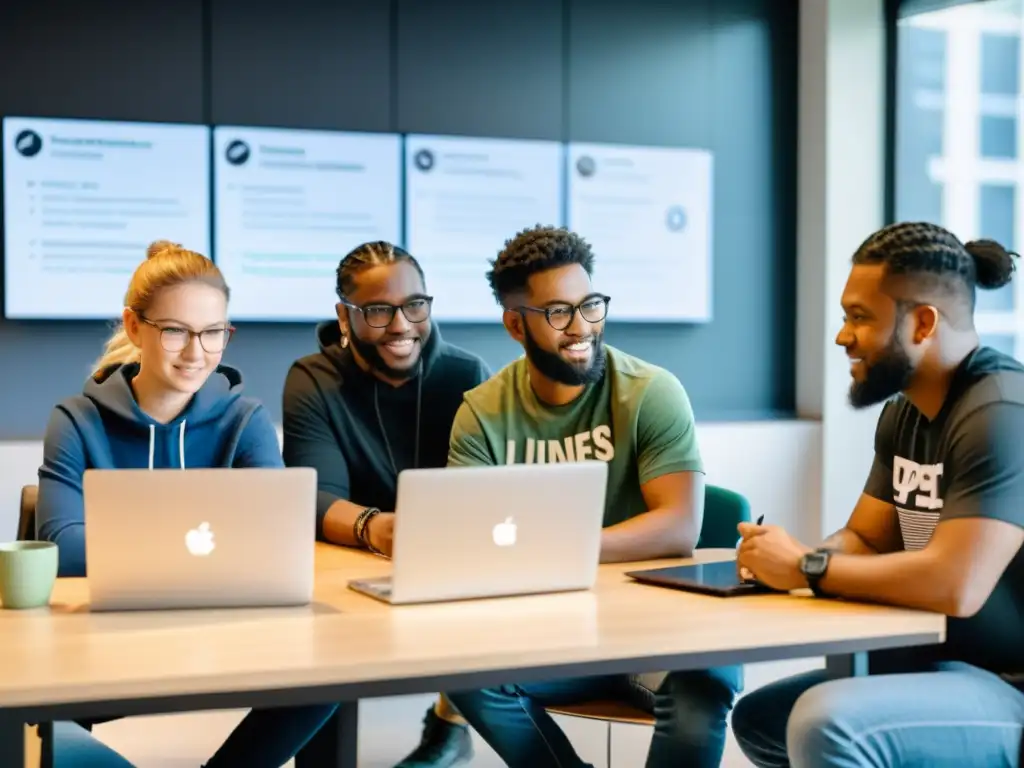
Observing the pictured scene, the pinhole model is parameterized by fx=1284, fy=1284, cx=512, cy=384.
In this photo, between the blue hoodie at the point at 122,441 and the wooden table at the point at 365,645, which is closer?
the wooden table at the point at 365,645

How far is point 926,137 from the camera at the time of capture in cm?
544

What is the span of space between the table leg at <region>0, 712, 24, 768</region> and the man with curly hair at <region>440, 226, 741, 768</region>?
94 cm

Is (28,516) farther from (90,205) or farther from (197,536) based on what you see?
(90,205)

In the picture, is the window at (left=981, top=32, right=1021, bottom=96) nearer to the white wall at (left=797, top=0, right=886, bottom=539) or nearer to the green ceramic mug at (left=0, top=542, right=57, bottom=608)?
the white wall at (left=797, top=0, right=886, bottom=539)

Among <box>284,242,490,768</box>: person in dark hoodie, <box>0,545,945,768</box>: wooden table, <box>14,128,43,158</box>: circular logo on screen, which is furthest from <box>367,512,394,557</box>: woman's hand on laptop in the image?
<box>14,128,43,158</box>: circular logo on screen

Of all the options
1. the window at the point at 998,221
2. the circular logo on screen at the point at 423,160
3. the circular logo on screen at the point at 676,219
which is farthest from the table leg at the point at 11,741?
the window at the point at 998,221

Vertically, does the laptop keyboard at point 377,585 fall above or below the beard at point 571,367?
below

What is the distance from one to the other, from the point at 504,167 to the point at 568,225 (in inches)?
14.1

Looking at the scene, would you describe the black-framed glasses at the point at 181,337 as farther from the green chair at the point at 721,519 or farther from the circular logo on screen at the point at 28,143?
the circular logo on screen at the point at 28,143

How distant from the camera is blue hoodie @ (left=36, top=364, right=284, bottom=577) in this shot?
96.3 inches

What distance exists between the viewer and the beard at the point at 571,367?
2703 mm

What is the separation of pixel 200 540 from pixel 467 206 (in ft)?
10.5

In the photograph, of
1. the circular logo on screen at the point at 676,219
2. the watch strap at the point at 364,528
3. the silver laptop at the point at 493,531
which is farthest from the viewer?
the circular logo on screen at the point at 676,219

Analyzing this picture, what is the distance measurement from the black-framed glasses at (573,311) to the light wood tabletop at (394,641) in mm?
709
